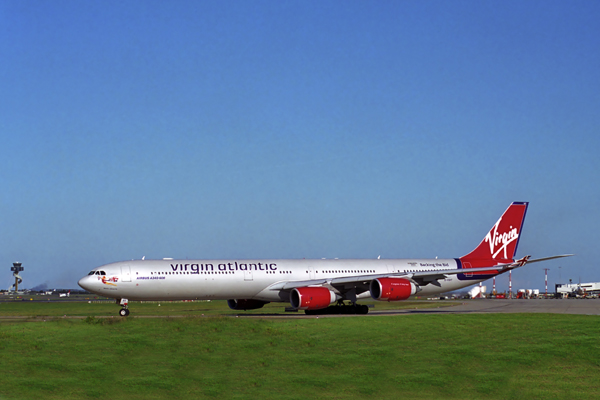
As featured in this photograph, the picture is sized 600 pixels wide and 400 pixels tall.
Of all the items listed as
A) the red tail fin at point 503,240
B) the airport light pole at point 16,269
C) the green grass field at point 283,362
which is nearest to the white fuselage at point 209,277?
the red tail fin at point 503,240

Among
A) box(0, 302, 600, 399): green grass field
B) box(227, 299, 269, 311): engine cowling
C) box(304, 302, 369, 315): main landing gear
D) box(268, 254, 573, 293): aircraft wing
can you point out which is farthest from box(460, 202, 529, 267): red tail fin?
box(0, 302, 600, 399): green grass field

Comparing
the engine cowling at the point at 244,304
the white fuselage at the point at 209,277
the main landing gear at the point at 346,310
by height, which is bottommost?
the main landing gear at the point at 346,310

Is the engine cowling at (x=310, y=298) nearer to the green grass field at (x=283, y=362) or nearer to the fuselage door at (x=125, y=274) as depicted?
the fuselage door at (x=125, y=274)

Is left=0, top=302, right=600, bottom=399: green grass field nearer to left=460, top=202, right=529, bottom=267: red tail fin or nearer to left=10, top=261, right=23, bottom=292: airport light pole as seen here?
left=460, top=202, right=529, bottom=267: red tail fin

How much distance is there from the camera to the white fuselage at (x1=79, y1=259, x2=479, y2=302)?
44.7 meters

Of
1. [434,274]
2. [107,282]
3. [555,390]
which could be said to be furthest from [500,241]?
[555,390]

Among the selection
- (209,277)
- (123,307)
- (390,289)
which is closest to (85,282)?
(123,307)

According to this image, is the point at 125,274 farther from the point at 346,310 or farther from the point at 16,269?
the point at 16,269

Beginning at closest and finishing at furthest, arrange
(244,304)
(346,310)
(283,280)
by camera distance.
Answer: (283,280) < (346,310) < (244,304)

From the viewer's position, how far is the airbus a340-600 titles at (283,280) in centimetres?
4466

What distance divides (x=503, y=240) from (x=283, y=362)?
148 feet

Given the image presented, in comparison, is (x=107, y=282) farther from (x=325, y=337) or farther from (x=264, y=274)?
(x=325, y=337)

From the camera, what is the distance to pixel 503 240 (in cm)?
5800

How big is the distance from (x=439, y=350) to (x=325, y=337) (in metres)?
4.10
